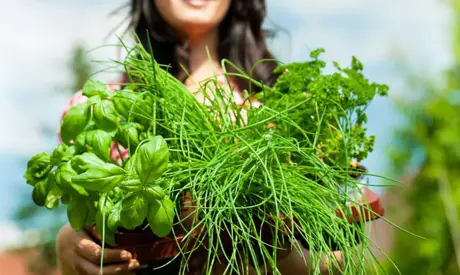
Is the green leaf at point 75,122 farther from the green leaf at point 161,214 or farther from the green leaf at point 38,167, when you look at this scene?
the green leaf at point 161,214

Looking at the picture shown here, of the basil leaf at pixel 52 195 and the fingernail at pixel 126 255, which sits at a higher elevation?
the basil leaf at pixel 52 195

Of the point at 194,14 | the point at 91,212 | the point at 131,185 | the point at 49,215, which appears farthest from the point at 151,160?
the point at 49,215

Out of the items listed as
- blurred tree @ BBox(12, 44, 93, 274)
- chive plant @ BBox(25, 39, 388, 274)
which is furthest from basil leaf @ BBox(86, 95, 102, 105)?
blurred tree @ BBox(12, 44, 93, 274)

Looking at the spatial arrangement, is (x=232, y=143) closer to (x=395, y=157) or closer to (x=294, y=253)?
(x=294, y=253)

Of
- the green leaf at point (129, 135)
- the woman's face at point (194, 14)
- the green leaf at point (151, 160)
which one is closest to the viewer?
the green leaf at point (151, 160)

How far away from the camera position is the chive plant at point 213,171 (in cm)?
74

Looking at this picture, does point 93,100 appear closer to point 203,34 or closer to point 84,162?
point 84,162

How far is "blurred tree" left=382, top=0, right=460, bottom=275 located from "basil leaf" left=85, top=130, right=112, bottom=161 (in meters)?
4.95

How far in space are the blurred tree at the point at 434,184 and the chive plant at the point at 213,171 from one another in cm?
481

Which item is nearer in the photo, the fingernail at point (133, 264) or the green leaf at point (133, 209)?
the green leaf at point (133, 209)

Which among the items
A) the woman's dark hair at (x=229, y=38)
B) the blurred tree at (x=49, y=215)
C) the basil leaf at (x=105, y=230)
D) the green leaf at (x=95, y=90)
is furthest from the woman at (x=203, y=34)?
the blurred tree at (x=49, y=215)

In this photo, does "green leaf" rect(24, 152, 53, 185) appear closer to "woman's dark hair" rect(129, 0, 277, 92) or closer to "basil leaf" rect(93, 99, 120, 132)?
"basil leaf" rect(93, 99, 120, 132)

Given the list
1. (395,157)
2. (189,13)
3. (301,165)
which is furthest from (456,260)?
(301,165)

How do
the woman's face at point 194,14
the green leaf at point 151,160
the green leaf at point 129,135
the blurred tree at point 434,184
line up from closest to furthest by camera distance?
the green leaf at point 151,160
the green leaf at point 129,135
the woman's face at point 194,14
the blurred tree at point 434,184
